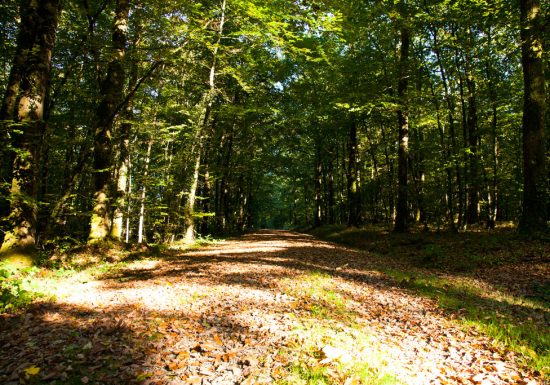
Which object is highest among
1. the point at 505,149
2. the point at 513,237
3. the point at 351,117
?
the point at 351,117

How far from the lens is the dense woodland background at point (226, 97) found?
8.21m

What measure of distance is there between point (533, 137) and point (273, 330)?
12422mm

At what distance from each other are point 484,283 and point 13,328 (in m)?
10.7

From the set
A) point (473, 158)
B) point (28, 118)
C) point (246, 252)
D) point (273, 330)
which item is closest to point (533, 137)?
point (473, 158)

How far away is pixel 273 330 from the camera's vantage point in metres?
5.00

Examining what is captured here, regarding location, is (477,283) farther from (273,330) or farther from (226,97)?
(226,97)

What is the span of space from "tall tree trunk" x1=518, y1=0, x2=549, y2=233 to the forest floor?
11.0 ft

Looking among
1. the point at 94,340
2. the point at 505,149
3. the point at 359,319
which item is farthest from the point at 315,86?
the point at 94,340

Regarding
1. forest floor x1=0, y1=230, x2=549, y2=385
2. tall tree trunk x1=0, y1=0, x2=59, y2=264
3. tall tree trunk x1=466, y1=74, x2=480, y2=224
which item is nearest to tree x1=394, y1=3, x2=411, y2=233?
tall tree trunk x1=466, y1=74, x2=480, y2=224

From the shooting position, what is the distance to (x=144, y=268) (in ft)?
32.7

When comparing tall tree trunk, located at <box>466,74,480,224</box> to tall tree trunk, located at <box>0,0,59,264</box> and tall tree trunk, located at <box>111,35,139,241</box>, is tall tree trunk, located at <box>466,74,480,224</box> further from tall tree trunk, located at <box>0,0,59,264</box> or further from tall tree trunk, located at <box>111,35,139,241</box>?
tall tree trunk, located at <box>0,0,59,264</box>

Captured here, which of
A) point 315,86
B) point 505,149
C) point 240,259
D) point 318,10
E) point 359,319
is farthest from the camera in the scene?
point 315,86

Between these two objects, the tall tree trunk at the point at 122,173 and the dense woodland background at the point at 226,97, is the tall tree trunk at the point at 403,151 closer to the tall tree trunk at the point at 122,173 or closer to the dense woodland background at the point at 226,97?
the dense woodland background at the point at 226,97

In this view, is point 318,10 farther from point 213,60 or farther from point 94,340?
point 94,340
